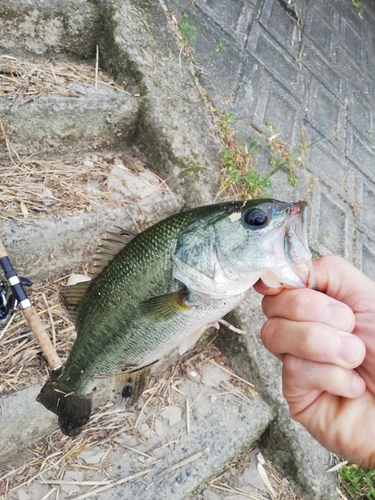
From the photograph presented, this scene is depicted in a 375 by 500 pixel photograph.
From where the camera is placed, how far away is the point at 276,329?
1592mm

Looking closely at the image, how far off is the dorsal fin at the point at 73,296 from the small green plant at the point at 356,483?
1864 mm

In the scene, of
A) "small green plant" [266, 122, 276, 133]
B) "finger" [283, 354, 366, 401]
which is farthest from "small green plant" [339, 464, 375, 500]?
"small green plant" [266, 122, 276, 133]

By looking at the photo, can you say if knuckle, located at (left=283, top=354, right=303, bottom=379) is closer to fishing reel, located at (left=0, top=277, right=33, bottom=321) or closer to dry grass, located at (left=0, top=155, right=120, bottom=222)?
fishing reel, located at (left=0, top=277, right=33, bottom=321)

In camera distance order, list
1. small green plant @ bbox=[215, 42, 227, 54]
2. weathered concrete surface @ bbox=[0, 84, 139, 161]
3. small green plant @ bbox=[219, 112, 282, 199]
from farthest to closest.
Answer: small green plant @ bbox=[215, 42, 227, 54] → small green plant @ bbox=[219, 112, 282, 199] → weathered concrete surface @ bbox=[0, 84, 139, 161]

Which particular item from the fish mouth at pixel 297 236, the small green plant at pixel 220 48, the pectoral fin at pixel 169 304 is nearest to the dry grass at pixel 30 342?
the pectoral fin at pixel 169 304

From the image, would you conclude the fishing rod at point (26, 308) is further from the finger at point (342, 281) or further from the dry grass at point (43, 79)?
the finger at point (342, 281)

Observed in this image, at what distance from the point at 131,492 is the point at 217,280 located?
1.31 m

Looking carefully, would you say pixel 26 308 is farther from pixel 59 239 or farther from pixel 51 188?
pixel 51 188

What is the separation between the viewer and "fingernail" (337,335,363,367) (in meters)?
1.43

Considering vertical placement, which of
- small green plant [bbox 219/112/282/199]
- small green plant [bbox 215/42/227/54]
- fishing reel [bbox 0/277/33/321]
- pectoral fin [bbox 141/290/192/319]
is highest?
small green plant [bbox 215/42/227/54]

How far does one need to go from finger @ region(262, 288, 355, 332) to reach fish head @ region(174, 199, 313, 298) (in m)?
0.05

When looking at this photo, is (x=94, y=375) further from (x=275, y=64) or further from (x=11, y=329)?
(x=275, y=64)

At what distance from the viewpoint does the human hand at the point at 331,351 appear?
1.46 meters

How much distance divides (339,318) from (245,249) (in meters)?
0.35
